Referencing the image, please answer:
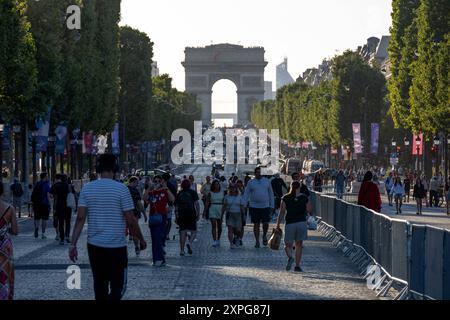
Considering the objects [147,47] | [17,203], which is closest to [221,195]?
[17,203]

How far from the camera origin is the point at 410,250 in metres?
19.9

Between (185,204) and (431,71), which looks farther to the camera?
(431,71)

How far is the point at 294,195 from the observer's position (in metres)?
25.9

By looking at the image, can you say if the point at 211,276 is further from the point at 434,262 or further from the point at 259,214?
the point at 259,214

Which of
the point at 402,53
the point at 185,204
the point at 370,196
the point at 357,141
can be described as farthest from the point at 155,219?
the point at 357,141

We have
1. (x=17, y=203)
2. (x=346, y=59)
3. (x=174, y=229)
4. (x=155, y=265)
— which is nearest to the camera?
(x=155, y=265)

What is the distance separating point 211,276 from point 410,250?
6.05m

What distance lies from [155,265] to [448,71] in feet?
156

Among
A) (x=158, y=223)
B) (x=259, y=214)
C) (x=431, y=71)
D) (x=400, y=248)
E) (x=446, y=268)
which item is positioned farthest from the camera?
(x=431, y=71)

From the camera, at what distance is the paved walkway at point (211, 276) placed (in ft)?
70.3

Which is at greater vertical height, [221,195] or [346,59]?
[346,59]

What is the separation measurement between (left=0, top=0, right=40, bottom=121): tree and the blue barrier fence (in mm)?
22115
